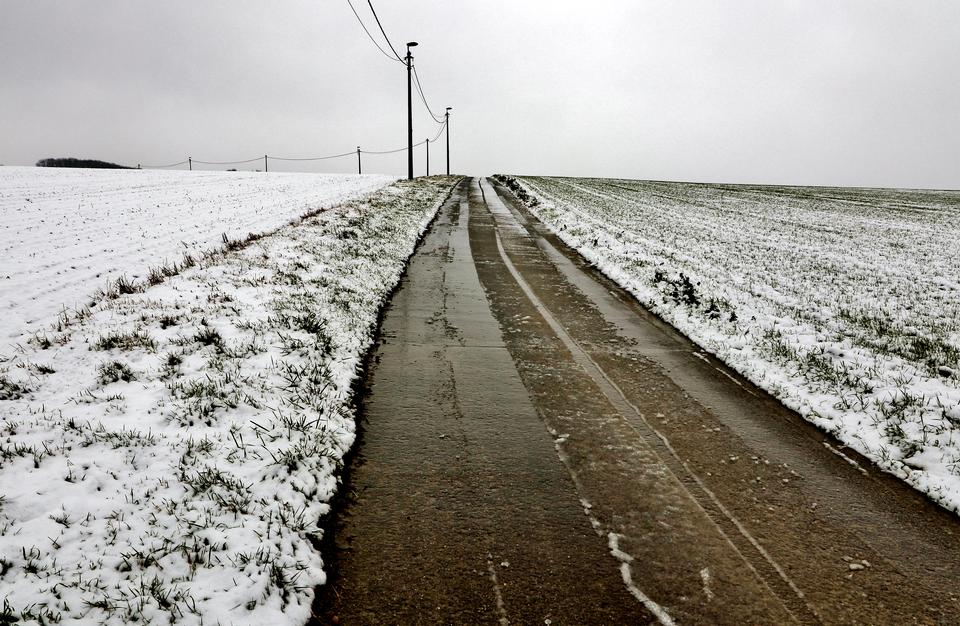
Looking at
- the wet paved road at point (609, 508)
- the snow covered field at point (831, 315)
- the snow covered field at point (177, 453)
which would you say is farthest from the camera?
the snow covered field at point (831, 315)

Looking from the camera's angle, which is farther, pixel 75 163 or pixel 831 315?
pixel 75 163

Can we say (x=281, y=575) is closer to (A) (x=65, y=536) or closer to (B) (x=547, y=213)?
(A) (x=65, y=536)

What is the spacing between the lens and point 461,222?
62.4 ft

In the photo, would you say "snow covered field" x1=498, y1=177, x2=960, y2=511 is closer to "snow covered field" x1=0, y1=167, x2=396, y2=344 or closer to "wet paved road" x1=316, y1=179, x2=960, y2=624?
"wet paved road" x1=316, y1=179, x2=960, y2=624

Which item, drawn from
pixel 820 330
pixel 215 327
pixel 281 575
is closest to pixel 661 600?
pixel 281 575

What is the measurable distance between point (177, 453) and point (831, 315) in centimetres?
978

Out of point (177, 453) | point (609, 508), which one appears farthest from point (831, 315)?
point (177, 453)

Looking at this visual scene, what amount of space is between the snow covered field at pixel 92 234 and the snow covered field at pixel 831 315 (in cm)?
971

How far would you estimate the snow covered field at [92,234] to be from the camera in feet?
29.1

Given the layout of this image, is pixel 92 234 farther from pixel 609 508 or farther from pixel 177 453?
pixel 609 508

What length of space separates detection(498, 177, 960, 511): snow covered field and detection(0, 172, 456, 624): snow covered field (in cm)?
490

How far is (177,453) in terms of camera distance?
12.5 ft

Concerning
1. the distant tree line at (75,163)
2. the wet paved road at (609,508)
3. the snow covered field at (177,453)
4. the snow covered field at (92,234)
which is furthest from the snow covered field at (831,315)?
the distant tree line at (75,163)

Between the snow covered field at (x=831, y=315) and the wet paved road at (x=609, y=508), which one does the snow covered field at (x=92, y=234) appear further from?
the snow covered field at (x=831, y=315)
